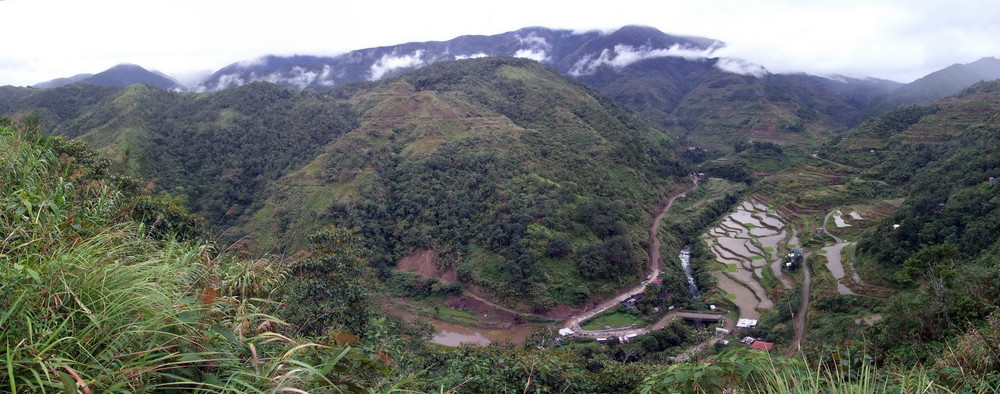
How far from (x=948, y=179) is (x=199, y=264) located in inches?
1658

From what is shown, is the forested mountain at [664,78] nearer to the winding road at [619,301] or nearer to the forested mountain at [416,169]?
the forested mountain at [416,169]

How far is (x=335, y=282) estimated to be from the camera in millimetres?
8352

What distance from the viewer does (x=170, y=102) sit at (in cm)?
4850

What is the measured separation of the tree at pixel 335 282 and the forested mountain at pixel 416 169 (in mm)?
14755

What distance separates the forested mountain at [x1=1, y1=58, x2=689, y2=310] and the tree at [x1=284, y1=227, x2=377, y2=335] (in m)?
14.8

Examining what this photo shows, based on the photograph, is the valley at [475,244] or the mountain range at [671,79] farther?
the mountain range at [671,79]

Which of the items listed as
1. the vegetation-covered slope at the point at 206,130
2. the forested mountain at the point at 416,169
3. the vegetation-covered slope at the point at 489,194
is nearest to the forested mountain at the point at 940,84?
the forested mountain at the point at 416,169

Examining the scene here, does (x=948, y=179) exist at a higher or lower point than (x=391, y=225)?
higher

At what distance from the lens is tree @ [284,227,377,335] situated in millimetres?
7324

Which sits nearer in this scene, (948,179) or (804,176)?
(948,179)

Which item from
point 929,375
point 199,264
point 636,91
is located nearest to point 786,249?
point 929,375

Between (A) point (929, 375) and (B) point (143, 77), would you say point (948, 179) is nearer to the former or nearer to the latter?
(A) point (929, 375)

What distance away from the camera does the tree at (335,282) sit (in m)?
7.32

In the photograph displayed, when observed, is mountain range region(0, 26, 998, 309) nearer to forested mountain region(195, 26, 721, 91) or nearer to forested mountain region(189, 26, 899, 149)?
forested mountain region(189, 26, 899, 149)
